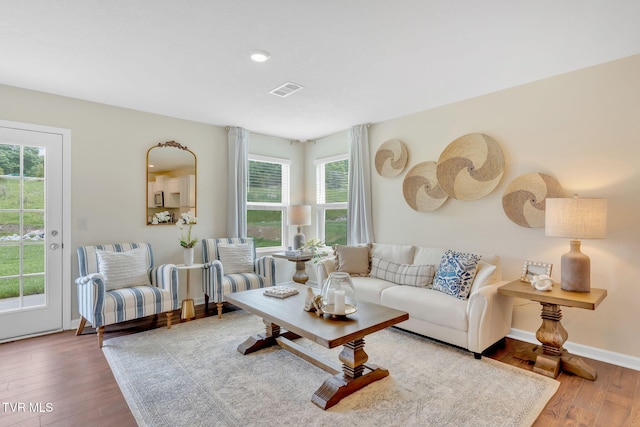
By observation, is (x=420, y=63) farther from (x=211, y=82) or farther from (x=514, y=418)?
(x=514, y=418)

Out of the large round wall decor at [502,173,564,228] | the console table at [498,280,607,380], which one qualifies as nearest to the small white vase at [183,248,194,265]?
the console table at [498,280,607,380]

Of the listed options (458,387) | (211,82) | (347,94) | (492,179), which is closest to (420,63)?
(347,94)

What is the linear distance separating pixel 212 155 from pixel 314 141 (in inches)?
67.8

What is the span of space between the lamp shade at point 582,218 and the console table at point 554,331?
0.46m

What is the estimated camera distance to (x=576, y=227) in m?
2.50

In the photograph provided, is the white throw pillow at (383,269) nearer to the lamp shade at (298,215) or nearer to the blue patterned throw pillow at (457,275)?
the blue patterned throw pillow at (457,275)

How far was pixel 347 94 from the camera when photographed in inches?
137

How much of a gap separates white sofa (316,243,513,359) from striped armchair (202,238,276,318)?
1.23 m

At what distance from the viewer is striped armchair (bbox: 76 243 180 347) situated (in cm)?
301


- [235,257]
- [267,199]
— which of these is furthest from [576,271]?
[267,199]

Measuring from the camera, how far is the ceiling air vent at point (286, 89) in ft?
10.6

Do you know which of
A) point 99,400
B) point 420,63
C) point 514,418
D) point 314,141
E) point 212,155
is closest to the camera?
point 514,418

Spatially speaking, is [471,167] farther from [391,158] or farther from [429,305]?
[429,305]

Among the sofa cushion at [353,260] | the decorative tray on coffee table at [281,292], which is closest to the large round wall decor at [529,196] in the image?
the sofa cushion at [353,260]
